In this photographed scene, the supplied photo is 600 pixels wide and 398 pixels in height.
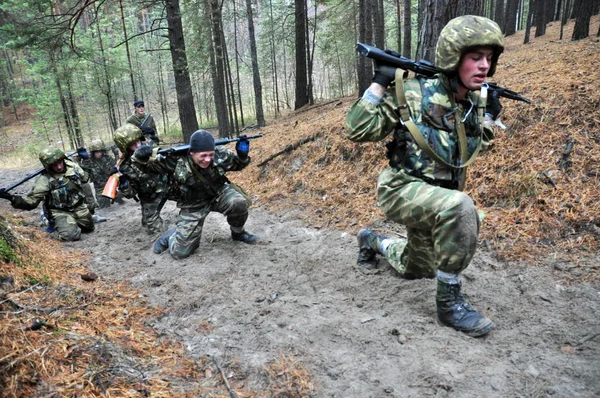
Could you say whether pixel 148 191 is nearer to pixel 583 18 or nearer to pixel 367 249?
pixel 367 249

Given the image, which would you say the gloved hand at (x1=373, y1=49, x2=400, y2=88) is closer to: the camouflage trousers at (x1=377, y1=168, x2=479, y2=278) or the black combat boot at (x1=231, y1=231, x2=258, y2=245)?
the camouflage trousers at (x1=377, y1=168, x2=479, y2=278)

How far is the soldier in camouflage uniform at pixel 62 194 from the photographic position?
21.3ft

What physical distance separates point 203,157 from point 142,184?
239 centimetres

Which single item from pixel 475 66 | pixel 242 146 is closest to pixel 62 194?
pixel 242 146

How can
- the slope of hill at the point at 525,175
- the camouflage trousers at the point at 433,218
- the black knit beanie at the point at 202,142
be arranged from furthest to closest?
the black knit beanie at the point at 202,142
the slope of hill at the point at 525,175
the camouflage trousers at the point at 433,218

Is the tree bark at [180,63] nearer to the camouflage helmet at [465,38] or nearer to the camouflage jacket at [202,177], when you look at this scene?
the camouflage jacket at [202,177]

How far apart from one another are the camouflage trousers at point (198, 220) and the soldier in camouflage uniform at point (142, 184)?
1326mm

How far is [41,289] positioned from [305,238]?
119 inches

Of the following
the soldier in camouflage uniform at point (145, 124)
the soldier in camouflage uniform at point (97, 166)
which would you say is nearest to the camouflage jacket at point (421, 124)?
the soldier in camouflage uniform at point (145, 124)

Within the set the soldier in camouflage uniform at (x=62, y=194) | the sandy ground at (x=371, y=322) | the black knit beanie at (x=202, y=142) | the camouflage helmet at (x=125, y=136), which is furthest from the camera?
the camouflage helmet at (x=125, y=136)

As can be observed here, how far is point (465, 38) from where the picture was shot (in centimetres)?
272

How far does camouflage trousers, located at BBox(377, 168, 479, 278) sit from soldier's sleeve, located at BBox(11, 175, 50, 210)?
5842mm

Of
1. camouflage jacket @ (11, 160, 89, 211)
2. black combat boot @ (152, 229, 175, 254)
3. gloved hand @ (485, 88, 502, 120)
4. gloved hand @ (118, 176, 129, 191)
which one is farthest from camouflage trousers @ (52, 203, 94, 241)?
gloved hand @ (485, 88, 502, 120)

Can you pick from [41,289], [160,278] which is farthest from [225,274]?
[41,289]
